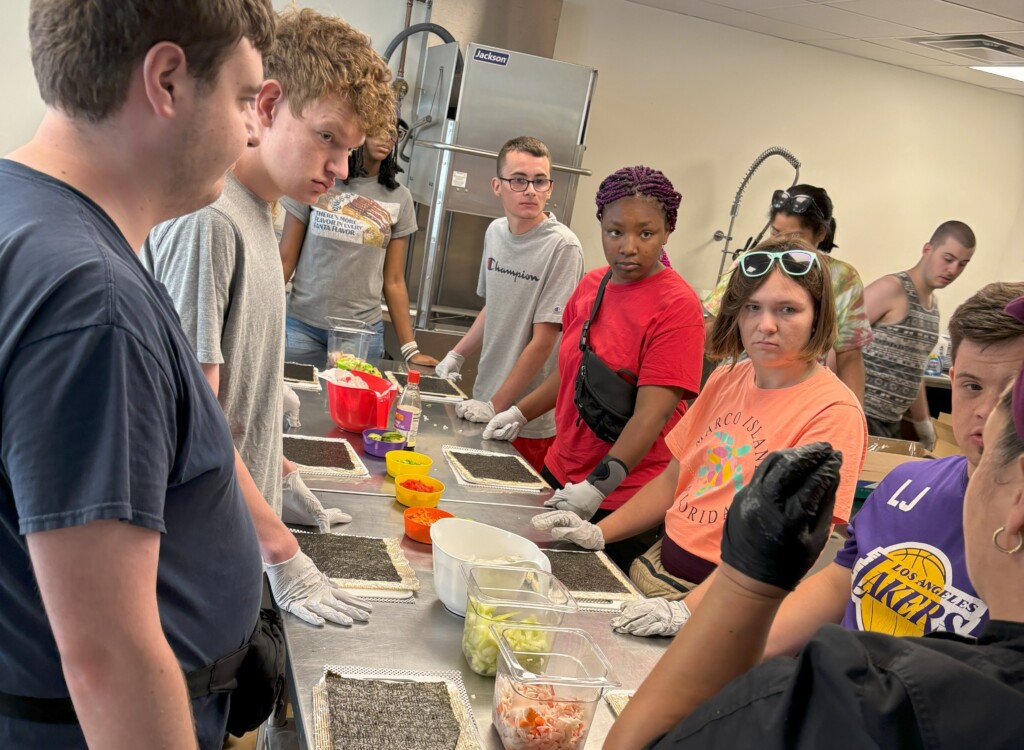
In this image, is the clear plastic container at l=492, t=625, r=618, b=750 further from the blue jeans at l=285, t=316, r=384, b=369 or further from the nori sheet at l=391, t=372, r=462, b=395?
the blue jeans at l=285, t=316, r=384, b=369

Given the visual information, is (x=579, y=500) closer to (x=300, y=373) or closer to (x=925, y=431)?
(x=300, y=373)

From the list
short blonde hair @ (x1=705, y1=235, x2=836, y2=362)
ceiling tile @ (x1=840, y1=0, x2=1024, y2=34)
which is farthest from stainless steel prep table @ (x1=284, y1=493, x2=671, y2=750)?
ceiling tile @ (x1=840, y1=0, x2=1024, y2=34)

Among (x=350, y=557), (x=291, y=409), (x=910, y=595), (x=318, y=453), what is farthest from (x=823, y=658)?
(x=291, y=409)

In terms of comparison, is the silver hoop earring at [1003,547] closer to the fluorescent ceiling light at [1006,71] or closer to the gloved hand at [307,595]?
the gloved hand at [307,595]

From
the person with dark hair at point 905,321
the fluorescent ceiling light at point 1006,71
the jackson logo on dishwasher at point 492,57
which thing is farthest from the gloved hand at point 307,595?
the fluorescent ceiling light at point 1006,71

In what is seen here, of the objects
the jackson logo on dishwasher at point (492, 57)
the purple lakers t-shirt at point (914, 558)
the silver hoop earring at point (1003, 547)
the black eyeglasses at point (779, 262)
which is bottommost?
the purple lakers t-shirt at point (914, 558)

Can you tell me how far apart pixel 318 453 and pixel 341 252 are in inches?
61.7

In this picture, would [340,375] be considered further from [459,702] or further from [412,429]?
[459,702]

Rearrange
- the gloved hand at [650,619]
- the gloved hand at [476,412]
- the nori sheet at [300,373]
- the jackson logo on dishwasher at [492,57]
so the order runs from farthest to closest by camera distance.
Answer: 1. the jackson logo on dishwasher at [492,57]
2. the nori sheet at [300,373]
3. the gloved hand at [476,412]
4. the gloved hand at [650,619]

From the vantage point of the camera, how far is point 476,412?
2994mm

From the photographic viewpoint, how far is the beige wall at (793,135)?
5.48 metres

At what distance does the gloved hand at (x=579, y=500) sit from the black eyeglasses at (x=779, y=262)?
27.9 inches

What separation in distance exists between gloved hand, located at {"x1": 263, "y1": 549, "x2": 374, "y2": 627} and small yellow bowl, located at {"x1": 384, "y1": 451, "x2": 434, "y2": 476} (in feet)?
2.34

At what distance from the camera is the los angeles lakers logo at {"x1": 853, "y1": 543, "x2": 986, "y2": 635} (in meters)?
1.24
